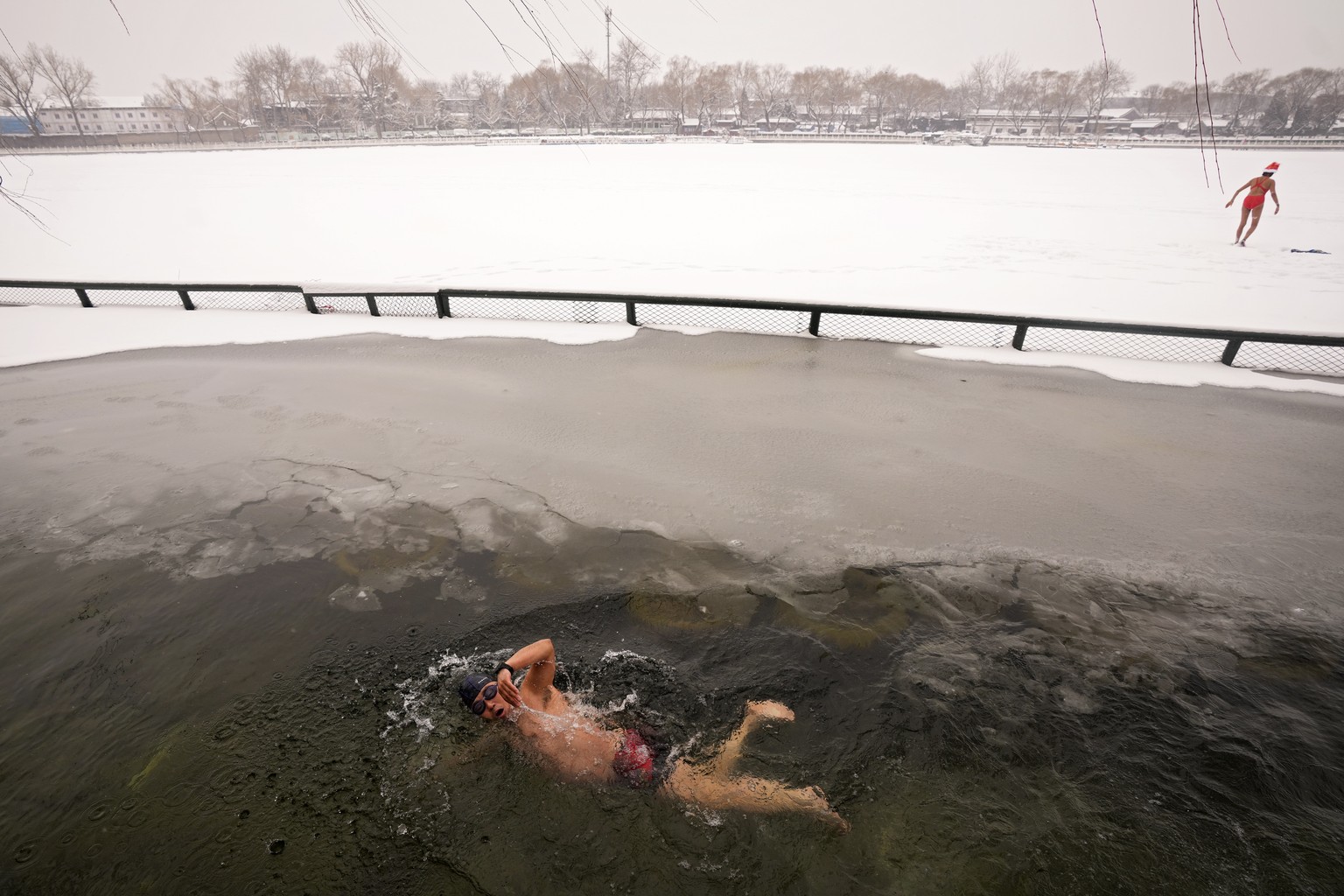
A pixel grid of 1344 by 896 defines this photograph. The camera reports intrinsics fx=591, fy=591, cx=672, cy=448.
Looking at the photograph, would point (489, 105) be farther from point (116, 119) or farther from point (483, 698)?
point (483, 698)

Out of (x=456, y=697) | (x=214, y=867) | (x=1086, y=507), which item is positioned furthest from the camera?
(x=1086, y=507)

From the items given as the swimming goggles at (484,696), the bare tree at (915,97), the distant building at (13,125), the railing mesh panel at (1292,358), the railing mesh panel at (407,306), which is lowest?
the railing mesh panel at (407,306)

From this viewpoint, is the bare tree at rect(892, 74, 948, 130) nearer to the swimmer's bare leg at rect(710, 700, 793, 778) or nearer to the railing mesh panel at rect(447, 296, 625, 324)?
the railing mesh panel at rect(447, 296, 625, 324)

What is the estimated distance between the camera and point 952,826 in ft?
9.85

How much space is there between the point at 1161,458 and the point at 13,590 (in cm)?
1027

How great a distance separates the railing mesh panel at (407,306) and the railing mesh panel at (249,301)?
5.20 ft

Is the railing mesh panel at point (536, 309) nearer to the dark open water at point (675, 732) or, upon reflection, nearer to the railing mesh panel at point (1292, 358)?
the dark open water at point (675, 732)

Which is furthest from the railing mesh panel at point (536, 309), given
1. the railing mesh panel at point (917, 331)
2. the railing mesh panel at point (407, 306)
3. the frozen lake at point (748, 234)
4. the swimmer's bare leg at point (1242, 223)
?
the swimmer's bare leg at point (1242, 223)

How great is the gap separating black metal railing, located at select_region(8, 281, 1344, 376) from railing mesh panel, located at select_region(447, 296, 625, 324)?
0.02 meters

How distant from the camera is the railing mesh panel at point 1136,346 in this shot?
891cm

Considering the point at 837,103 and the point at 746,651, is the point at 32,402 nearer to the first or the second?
the point at 746,651

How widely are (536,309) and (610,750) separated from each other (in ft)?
33.4

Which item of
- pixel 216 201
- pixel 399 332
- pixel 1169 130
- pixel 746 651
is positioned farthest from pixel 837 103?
pixel 746 651

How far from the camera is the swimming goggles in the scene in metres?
3.39
